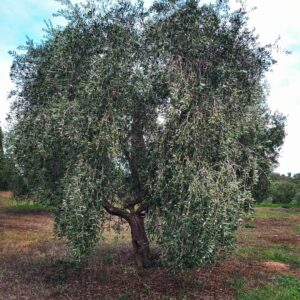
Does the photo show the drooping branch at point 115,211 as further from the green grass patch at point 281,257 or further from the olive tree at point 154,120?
the green grass patch at point 281,257

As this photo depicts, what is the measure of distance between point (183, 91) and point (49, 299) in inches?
272

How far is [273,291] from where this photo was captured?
1312cm

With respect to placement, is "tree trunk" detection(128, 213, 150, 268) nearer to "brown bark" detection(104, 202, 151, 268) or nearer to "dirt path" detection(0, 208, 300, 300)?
"brown bark" detection(104, 202, 151, 268)

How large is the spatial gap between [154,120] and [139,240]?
464 centimetres

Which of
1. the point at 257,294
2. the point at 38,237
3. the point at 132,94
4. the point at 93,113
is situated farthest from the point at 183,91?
the point at 38,237

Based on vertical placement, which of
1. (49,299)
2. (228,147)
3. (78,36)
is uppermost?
(78,36)

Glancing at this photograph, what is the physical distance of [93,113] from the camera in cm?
1058

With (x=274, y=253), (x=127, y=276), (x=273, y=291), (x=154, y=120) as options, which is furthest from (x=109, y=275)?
(x=274, y=253)

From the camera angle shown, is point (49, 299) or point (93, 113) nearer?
point (93, 113)

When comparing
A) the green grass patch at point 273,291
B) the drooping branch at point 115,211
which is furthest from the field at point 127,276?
the drooping branch at point 115,211

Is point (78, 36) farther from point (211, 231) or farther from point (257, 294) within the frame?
point (257, 294)

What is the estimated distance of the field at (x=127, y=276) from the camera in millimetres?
12570

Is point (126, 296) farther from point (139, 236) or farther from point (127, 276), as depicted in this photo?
point (139, 236)

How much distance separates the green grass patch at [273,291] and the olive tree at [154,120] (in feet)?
10.3
